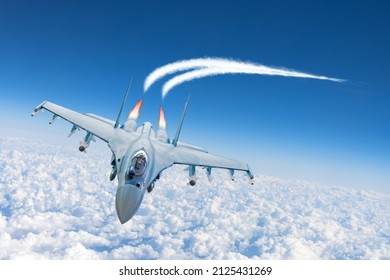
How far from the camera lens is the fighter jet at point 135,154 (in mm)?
13055

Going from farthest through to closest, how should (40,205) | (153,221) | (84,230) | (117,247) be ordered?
(40,205) < (153,221) < (84,230) < (117,247)

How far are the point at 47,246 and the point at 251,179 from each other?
→ 10921 centimetres

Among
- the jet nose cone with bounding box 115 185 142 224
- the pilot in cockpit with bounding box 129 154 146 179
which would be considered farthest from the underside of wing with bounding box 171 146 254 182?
the jet nose cone with bounding box 115 185 142 224

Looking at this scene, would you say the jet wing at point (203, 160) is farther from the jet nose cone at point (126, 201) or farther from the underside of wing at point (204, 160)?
the jet nose cone at point (126, 201)

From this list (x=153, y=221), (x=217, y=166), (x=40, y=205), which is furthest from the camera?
(x=40, y=205)

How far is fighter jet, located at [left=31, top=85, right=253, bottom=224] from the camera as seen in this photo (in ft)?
42.8

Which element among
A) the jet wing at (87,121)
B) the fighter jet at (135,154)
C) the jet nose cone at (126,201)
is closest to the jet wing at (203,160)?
the fighter jet at (135,154)

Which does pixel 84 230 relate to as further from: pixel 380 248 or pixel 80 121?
pixel 380 248

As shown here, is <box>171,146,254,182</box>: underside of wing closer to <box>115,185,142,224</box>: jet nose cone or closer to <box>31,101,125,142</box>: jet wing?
<box>31,101,125,142</box>: jet wing

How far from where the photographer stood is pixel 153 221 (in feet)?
504

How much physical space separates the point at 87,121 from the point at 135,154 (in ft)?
29.9

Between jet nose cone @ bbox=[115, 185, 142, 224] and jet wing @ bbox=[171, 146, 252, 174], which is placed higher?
jet wing @ bbox=[171, 146, 252, 174]

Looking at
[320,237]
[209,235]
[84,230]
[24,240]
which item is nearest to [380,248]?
[320,237]

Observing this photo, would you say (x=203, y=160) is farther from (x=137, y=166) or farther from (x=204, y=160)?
(x=137, y=166)
